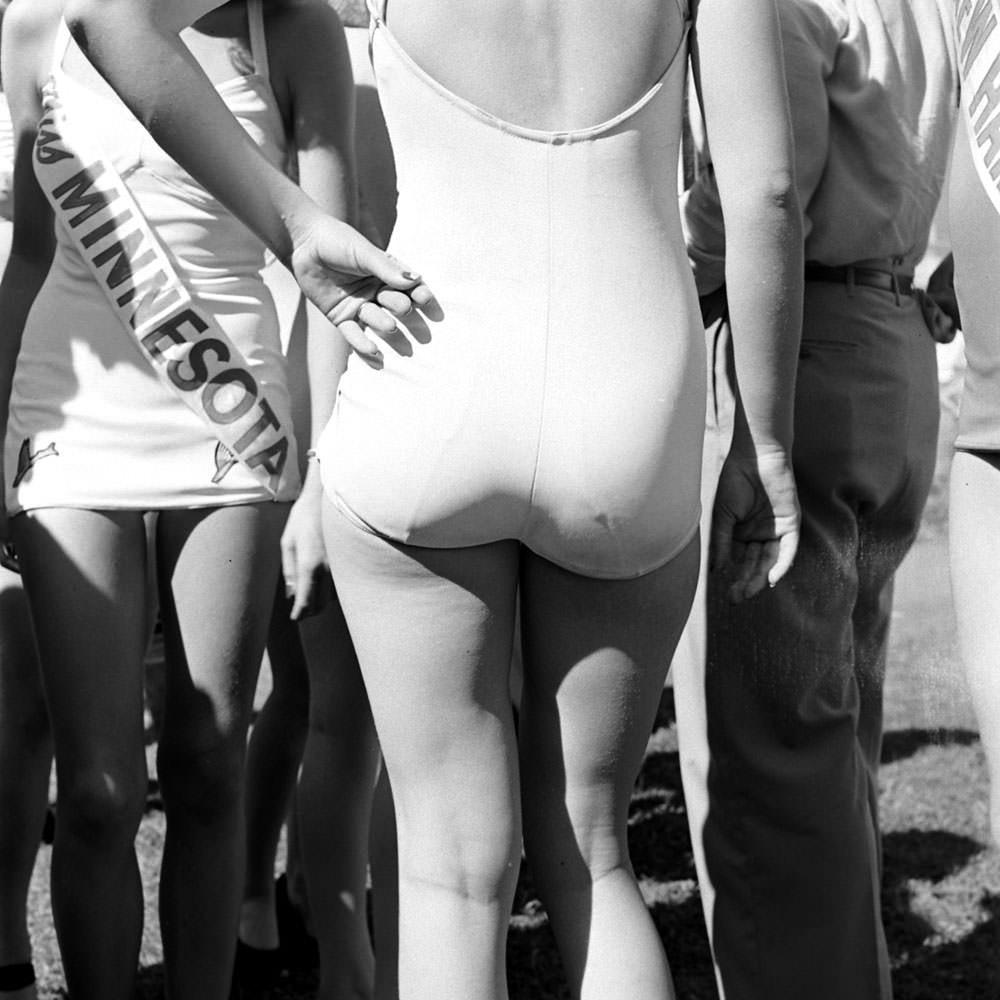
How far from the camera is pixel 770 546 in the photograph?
1925 mm

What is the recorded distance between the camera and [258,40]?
2.44m

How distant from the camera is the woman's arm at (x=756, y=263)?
1.74 meters

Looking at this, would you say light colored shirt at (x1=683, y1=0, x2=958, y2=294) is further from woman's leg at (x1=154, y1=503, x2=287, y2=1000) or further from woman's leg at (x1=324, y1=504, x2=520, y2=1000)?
woman's leg at (x1=324, y1=504, x2=520, y2=1000)

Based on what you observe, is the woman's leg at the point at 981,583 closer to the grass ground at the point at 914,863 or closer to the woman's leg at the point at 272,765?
the grass ground at the point at 914,863

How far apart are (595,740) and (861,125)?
108 centimetres

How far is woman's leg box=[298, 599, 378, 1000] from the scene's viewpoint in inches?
107

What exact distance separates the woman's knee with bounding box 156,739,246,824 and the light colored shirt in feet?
3.27

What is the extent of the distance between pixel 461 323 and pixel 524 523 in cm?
21

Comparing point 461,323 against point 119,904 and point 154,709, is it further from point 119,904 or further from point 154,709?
point 154,709

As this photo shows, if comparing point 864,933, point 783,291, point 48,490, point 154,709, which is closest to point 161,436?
point 48,490

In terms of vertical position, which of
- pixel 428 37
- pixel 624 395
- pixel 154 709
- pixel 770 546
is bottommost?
pixel 154 709

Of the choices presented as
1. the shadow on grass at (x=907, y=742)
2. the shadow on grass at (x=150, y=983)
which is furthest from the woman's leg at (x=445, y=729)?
the shadow on grass at (x=907, y=742)

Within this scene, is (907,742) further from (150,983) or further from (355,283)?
(355,283)

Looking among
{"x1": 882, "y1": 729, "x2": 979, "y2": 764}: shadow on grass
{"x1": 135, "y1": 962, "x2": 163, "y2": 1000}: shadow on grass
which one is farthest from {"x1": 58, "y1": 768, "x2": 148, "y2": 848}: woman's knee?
{"x1": 882, "y1": 729, "x2": 979, "y2": 764}: shadow on grass
